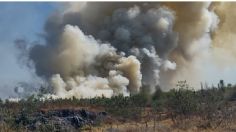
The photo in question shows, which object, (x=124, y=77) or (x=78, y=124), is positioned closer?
(x=78, y=124)

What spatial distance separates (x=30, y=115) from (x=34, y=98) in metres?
9.92

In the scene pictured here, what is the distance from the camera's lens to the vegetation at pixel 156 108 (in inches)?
1805

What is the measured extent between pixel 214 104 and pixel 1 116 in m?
21.4

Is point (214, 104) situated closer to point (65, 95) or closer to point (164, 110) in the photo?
point (164, 110)

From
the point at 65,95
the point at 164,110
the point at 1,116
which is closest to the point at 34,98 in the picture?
the point at 65,95

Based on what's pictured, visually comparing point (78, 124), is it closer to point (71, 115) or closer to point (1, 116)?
point (71, 115)

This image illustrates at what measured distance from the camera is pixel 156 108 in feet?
167

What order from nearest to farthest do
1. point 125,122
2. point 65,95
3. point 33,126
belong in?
point 33,126
point 125,122
point 65,95

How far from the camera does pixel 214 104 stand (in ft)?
167

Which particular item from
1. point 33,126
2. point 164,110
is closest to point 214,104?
point 164,110

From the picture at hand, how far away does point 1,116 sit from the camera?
4719cm

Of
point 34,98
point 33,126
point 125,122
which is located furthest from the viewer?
point 34,98

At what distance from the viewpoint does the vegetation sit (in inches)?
1805

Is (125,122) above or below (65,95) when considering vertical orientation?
below
